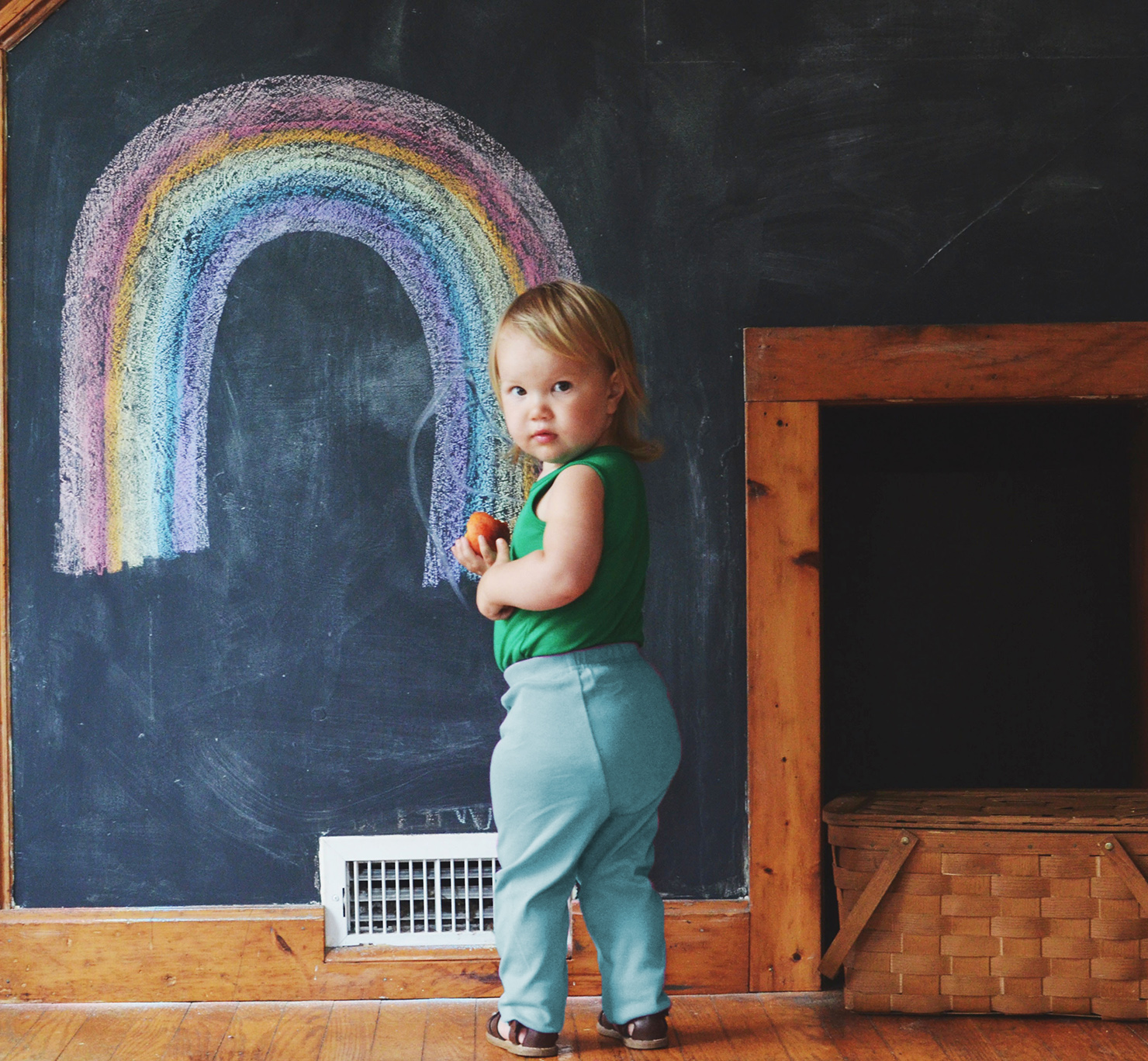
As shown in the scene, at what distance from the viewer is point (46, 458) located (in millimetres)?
2254

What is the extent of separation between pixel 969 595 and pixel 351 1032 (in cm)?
158

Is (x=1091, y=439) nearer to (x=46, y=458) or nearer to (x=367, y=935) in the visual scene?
(x=367, y=935)

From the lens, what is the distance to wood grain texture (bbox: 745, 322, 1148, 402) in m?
2.23

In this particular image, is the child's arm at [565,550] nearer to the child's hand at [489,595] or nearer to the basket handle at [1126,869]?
the child's hand at [489,595]

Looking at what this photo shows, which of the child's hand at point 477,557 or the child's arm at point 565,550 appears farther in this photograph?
the child's hand at point 477,557

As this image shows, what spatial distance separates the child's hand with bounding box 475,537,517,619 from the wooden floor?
0.73 metres

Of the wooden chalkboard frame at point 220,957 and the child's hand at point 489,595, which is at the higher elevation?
the child's hand at point 489,595

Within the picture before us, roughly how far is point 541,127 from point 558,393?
0.69 meters

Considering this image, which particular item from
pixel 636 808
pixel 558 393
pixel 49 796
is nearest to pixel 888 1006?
pixel 636 808

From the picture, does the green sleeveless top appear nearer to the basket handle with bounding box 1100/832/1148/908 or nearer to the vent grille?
the vent grille

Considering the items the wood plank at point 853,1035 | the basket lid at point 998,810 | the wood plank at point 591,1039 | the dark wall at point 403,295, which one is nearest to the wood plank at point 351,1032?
the dark wall at point 403,295

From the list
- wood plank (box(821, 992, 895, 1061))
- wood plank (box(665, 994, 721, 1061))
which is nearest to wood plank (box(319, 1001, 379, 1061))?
wood plank (box(665, 994, 721, 1061))

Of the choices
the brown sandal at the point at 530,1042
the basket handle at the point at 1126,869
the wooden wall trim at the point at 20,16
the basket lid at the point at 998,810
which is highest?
the wooden wall trim at the point at 20,16

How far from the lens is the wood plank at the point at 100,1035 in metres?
1.98
